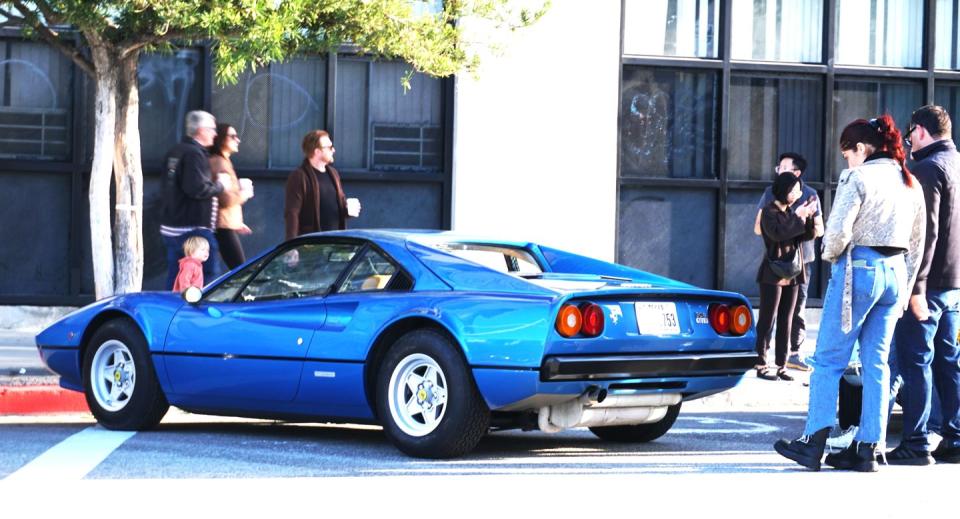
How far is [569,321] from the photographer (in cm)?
788

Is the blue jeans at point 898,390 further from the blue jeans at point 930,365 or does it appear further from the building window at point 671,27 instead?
the building window at point 671,27

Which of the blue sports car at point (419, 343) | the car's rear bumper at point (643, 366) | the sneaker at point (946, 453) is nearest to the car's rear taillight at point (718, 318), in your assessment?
the blue sports car at point (419, 343)

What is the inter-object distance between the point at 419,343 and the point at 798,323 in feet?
18.5

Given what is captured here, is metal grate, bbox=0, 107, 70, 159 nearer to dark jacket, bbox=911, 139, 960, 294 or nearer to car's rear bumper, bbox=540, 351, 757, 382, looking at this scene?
car's rear bumper, bbox=540, 351, 757, 382

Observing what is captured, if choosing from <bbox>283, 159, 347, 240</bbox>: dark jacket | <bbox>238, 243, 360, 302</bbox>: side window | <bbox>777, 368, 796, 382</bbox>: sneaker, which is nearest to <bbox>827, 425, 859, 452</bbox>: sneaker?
<bbox>238, 243, 360, 302</bbox>: side window

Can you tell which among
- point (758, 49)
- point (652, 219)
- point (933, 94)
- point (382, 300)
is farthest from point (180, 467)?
point (933, 94)

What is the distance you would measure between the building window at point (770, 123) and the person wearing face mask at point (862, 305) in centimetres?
834

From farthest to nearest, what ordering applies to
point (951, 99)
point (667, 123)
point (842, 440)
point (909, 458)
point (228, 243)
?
point (951, 99)
point (667, 123)
point (228, 243)
point (909, 458)
point (842, 440)

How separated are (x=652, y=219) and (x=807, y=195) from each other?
3776 millimetres

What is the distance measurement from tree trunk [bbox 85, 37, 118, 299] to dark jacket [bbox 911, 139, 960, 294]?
6.15 m

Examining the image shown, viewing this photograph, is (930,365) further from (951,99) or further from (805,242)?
(951,99)

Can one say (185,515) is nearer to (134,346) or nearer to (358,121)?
(134,346)

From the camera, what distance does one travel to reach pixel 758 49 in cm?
1662

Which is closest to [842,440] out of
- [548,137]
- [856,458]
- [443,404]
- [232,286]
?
[856,458]
